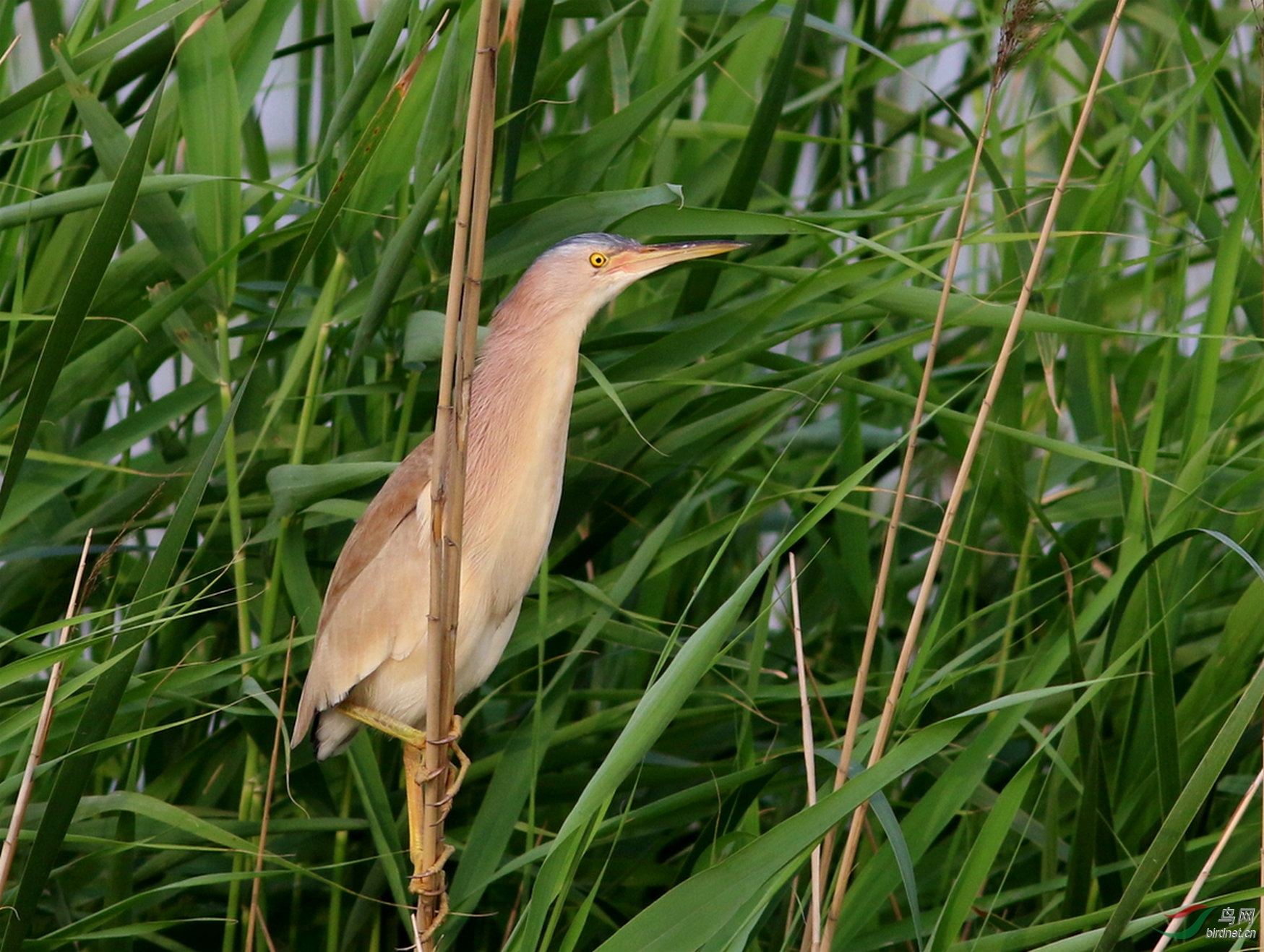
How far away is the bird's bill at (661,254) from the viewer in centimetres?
118

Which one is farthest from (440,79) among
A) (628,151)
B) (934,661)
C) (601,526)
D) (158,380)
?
(158,380)

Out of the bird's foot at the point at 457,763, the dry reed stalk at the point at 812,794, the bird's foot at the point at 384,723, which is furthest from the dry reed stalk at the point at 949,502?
the bird's foot at the point at 384,723

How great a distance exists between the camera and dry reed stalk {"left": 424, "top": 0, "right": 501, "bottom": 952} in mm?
757

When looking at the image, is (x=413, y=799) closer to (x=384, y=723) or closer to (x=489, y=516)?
(x=384, y=723)

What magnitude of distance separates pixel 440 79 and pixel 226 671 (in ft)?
2.02

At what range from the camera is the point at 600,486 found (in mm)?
1383

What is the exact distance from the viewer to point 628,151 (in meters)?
1.46

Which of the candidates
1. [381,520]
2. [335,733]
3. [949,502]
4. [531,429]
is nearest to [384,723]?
[335,733]

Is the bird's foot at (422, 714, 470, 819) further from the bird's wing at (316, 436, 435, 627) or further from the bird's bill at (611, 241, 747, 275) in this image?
the bird's bill at (611, 241, 747, 275)

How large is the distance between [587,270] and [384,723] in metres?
0.48

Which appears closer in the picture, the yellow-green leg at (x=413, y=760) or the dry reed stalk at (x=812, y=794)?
the dry reed stalk at (x=812, y=794)

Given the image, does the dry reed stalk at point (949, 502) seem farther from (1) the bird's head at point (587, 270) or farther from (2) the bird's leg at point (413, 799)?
(2) the bird's leg at point (413, 799)

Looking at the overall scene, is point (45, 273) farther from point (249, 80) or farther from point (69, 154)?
point (249, 80)

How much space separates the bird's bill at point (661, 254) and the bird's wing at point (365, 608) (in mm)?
255
